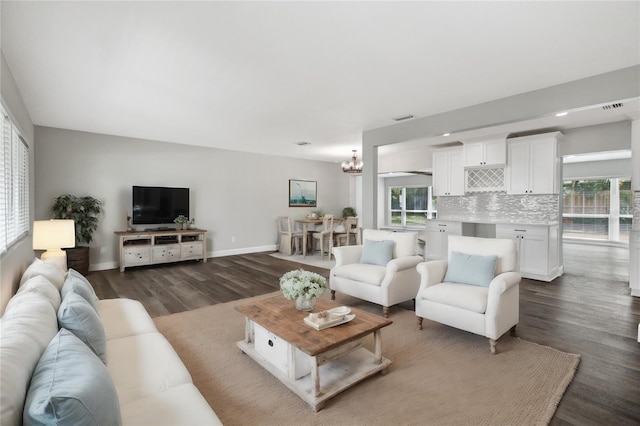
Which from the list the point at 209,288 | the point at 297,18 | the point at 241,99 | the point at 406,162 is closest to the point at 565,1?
the point at 297,18

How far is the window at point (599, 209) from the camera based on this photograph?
26.6 ft

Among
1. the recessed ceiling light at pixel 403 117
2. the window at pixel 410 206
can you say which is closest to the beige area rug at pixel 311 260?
the recessed ceiling light at pixel 403 117

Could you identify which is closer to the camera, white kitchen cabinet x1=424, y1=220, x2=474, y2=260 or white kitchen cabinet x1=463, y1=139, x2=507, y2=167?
white kitchen cabinet x1=463, y1=139, x2=507, y2=167

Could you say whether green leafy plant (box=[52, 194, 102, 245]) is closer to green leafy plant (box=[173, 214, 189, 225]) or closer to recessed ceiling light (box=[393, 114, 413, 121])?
green leafy plant (box=[173, 214, 189, 225])

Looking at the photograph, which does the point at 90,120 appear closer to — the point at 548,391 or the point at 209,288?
the point at 209,288

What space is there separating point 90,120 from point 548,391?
245 inches

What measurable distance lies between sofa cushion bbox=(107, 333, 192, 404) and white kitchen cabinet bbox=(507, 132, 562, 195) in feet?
19.0

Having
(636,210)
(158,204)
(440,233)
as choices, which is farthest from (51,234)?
(636,210)

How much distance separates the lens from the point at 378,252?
3.92 metres

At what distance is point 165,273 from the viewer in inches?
220

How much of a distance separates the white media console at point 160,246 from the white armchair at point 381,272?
357 cm

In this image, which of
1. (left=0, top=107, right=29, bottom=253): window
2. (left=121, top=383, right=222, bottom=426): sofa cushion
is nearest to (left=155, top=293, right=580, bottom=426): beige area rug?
(left=121, top=383, right=222, bottom=426): sofa cushion

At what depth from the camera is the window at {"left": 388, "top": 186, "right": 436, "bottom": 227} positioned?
380 inches

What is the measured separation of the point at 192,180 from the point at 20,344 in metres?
6.00
